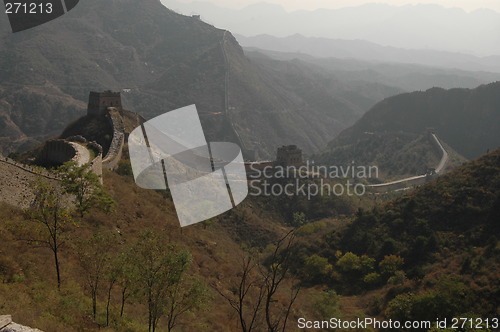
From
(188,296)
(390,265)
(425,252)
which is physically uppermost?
(188,296)

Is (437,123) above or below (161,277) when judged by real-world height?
below

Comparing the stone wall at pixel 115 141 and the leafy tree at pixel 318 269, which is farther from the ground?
the stone wall at pixel 115 141

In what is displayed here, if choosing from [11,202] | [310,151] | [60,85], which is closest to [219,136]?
[310,151]

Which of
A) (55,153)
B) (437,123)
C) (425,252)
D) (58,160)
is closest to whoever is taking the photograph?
(425,252)

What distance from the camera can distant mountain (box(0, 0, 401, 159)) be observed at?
110 metres

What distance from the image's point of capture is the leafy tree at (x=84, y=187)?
18.0m

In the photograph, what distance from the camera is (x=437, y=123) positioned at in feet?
369

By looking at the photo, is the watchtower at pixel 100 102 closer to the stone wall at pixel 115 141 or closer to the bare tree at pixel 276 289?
the stone wall at pixel 115 141

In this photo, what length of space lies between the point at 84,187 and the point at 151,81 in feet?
451

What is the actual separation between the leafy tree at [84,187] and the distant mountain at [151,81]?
76859 mm
